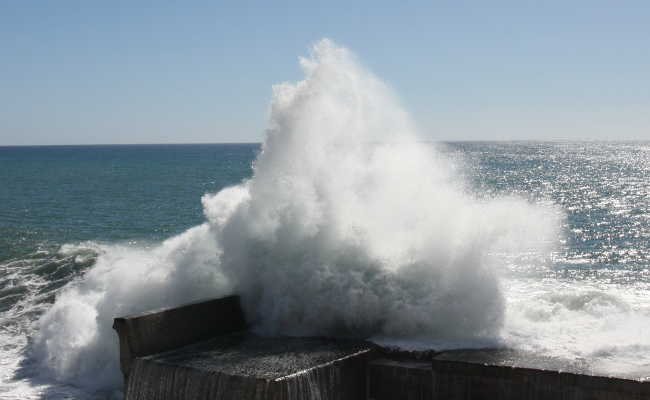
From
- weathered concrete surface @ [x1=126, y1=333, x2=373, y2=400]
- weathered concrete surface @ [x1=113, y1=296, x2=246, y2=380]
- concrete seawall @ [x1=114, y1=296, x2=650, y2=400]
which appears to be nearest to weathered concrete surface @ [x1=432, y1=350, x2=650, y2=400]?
concrete seawall @ [x1=114, y1=296, x2=650, y2=400]

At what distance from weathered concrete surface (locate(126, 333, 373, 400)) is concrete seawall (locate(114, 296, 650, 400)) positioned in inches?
0.5

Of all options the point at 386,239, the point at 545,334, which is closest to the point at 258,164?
the point at 386,239

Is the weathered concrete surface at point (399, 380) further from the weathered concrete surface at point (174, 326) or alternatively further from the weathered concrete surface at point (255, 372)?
the weathered concrete surface at point (174, 326)

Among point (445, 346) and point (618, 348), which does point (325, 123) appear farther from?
point (618, 348)

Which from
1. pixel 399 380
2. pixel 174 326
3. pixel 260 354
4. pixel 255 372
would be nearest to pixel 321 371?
pixel 255 372

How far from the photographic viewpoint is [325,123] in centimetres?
1254

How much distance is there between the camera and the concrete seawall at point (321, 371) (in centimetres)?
772

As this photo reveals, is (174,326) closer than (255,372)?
No

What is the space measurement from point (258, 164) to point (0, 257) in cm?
1016

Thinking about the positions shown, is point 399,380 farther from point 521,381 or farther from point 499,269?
point 499,269

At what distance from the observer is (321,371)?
26.9 feet

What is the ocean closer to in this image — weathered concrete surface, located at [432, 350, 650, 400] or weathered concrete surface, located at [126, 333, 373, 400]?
weathered concrete surface, located at [432, 350, 650, 400]

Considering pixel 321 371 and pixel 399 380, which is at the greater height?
pixel 321 371

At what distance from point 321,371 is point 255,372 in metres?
0.75
